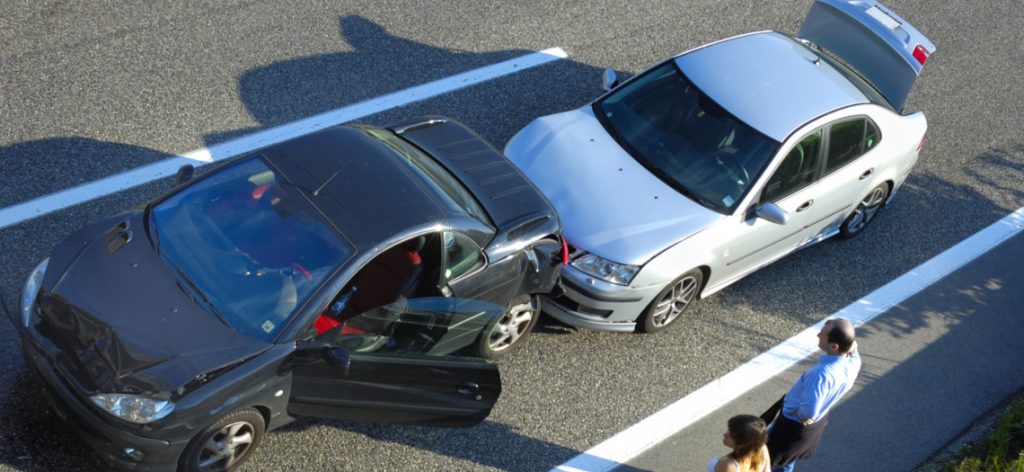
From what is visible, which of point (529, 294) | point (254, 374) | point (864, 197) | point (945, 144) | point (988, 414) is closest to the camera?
point (254, 374)

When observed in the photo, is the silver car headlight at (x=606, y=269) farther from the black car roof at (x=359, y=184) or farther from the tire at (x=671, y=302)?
the black car roof at (x=359, y=184)

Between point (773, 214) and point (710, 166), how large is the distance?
2.03 ft

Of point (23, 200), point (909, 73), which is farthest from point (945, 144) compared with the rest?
point (23, 200)

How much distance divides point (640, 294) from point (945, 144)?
5.10 meters

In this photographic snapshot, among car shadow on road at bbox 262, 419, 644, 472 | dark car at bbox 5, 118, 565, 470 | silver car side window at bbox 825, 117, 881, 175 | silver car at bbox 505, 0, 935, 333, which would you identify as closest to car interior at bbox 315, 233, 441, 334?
dark car at bbox 5, 118, 565, 470

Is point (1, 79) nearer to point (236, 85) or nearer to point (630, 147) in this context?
point (236, 85)

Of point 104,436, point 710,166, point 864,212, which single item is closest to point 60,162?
point 104,436

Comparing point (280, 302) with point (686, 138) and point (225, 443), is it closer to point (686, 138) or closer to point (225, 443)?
point (225, 443)

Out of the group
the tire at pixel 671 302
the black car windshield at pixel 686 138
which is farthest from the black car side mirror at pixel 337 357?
the black car windshield at pixel 686 138

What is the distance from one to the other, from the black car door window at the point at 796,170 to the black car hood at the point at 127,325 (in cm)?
420

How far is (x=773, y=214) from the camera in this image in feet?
25.3

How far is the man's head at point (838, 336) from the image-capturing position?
5910 millimetres

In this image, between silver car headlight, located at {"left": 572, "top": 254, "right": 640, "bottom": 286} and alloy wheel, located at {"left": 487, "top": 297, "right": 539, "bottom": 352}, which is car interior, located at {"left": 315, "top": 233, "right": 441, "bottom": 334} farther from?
silver car headlight, located at {"left": 572, "top": 254, "right": 640, "bottom": 286}

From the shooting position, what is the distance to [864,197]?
8867 millimetres
